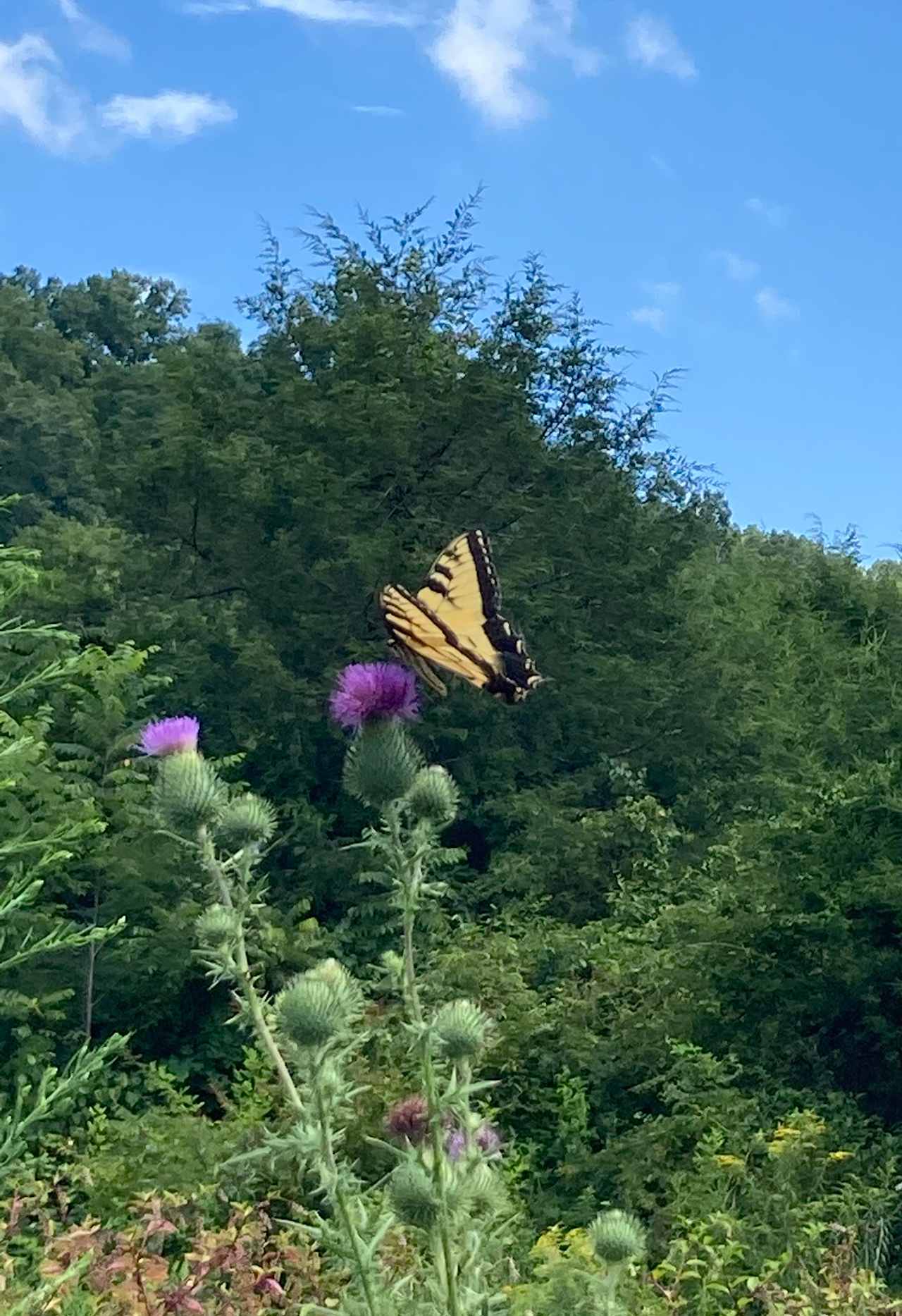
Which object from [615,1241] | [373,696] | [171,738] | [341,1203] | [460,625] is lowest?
[615,1241]

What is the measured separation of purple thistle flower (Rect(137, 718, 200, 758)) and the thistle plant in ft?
0.43

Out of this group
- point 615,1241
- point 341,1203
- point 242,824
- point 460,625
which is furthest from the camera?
point 460,625

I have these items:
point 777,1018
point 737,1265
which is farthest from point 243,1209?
point 777,1018

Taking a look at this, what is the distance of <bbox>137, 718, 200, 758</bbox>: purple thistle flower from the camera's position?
3.08 meters

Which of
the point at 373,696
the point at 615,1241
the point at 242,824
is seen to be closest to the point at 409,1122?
the point at 615,1241

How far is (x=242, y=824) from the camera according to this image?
287cm

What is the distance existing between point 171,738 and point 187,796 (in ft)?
1.30

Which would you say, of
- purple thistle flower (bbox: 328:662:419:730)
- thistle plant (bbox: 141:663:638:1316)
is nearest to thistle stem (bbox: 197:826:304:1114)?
thistle plant (bbox: 141:663:638:1316)

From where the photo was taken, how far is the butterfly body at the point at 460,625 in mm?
3740

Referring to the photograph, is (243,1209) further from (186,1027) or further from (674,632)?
(674,632)

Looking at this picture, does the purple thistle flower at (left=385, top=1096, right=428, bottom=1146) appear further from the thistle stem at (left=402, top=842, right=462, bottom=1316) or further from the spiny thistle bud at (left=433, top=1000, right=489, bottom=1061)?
the thistle stem at (left=402, top=842, right=462, bottom=1316)

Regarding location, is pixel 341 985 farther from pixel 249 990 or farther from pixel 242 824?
pixel 242 824

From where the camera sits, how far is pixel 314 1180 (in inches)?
204

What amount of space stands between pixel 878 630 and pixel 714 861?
3348mm
